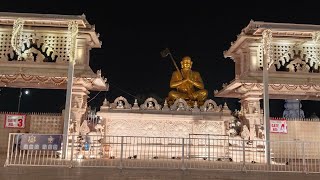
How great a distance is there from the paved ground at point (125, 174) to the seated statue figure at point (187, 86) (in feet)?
23.7

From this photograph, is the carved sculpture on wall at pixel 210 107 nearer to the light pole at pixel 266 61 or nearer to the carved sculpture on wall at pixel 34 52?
the light pole at pixel 266 61

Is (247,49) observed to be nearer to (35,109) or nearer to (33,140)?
(33,140)

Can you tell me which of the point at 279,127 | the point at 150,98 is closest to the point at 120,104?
the point at 150,98

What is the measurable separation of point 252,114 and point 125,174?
8441 mm

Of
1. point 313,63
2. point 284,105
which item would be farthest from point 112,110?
point 284,105

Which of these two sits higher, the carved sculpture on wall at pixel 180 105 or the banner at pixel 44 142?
the carved sculpture on wall at pixel 180 105

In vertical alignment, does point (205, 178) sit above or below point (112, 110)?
below

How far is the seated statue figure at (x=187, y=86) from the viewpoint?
15383 millimetres

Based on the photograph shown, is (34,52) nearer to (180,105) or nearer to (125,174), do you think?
(180,105)

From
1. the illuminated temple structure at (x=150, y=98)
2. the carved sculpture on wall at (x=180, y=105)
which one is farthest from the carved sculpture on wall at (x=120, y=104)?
the carved sculpture on wall at (x=180, y=105)

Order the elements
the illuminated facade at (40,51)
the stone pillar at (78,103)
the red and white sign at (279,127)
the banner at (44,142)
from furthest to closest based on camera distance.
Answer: the red and white sign at (279,127)
the banner at (44,142)
the stone pillar at (78,103)
the illuminated facade at (40,51)

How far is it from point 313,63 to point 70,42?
9.27m

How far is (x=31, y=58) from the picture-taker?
13.2m

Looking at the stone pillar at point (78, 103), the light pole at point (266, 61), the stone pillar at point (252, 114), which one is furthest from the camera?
the stone pillar at point (78, 103)
